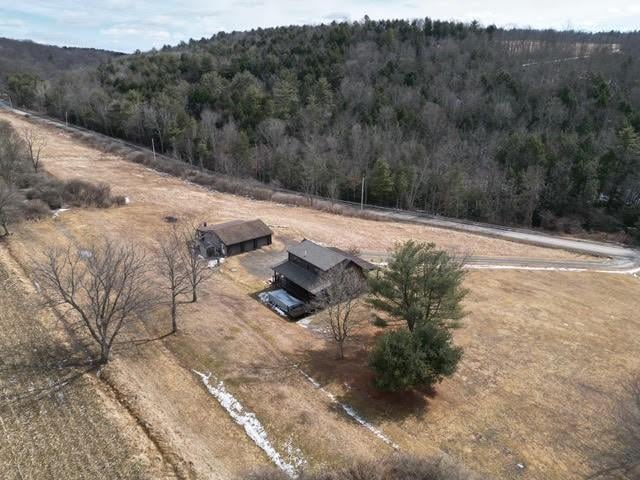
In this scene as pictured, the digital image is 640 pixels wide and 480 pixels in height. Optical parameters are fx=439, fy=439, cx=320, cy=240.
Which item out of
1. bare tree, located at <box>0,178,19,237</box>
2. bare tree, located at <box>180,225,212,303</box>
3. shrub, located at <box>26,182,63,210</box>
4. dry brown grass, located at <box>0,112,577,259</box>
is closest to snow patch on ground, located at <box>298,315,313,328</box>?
bare tree, located at <box>180,225,212,303</box>

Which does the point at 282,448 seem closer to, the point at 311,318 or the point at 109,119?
the point at 311,318

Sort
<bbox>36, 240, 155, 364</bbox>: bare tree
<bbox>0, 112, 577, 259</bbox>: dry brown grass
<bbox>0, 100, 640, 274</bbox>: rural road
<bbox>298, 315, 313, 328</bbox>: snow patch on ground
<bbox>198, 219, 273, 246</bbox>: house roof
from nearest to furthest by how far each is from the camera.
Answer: <bbox>36, 240, 155, 364</bbox>: bare tree → <bbox>298, 315, 313, 328</bbox>: snow patch on ground → <bbox>198, 219, 273, 246</bbox>: house roof → <bbox>0, 100, 640, 274</bbox>: rural road → <bbox>0, 112, 577, 259</bbox>: dry brown grass

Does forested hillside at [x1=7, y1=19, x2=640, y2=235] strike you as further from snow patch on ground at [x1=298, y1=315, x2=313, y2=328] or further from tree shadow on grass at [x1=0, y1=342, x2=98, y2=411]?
tree shadow on grass at [x1=0, y1=342, x2=98, y2=411]

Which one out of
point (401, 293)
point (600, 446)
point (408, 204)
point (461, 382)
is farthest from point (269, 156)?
point (600, 446)

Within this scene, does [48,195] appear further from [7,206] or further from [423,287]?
[423,287]

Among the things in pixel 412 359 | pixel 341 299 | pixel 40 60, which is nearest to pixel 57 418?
pixel 341 299
